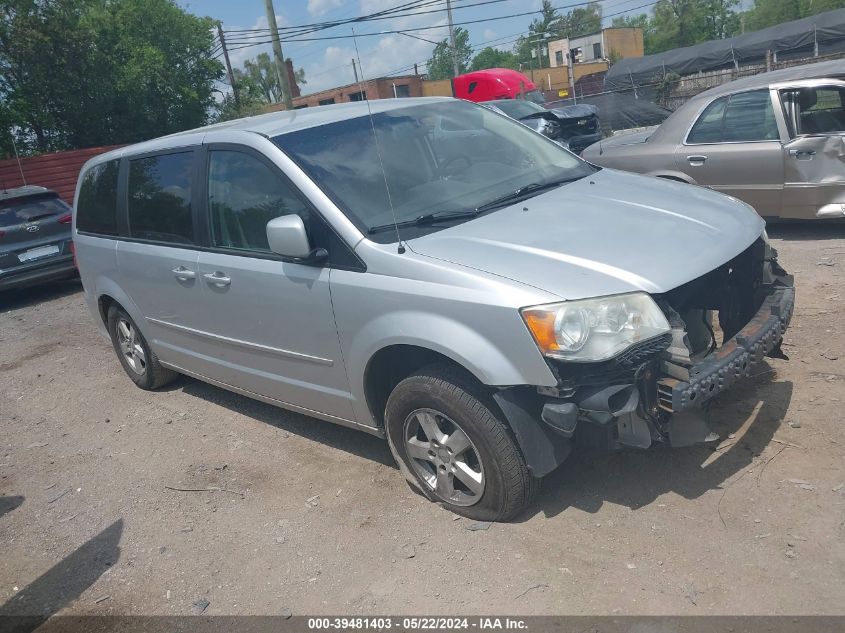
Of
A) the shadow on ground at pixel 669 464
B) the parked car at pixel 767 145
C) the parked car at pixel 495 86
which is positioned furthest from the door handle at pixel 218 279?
the parked car at pixel 495 86

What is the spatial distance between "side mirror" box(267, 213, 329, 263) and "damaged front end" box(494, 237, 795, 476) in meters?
1.17

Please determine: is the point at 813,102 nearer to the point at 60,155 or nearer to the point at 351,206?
the point at 351,206

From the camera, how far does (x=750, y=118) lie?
288 inches

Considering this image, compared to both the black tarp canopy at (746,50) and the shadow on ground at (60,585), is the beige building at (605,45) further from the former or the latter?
the shadow on ground at (60,585)

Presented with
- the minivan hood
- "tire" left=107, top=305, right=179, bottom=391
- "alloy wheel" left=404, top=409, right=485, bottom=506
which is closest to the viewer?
the minivan hood

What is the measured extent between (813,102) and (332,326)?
18.9 ft

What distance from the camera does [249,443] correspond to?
479 centimetres

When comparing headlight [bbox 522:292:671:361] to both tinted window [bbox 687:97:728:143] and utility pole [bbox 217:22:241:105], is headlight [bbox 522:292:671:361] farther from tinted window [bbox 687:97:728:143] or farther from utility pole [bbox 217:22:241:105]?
utility pole [bbox 217:22:241:105]

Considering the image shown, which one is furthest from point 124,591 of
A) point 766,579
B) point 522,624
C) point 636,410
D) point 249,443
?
point 766,579

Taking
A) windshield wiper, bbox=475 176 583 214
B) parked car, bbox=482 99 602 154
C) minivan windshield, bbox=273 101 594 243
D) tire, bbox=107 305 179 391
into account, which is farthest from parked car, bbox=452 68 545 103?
windshield wiper, bbox=475 176 583 214

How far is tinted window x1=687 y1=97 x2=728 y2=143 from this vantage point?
749 centimetres

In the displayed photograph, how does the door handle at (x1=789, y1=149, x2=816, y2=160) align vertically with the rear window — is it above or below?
below

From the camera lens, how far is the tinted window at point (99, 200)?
5.42 meters

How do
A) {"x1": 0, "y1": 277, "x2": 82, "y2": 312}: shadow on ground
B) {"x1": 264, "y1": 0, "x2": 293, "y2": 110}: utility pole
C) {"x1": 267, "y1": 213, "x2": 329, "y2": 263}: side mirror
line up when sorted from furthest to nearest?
{"x1": 264, "y1": 0, "x2": 293, "y2": 110}: utility pole
{"x1": 0, "y1": 277, "x2": 82, "y2": 312}: shadow on ground
{"x1": 267, "y1": 213, "x2": 329, "y2": 263}: side mirror
